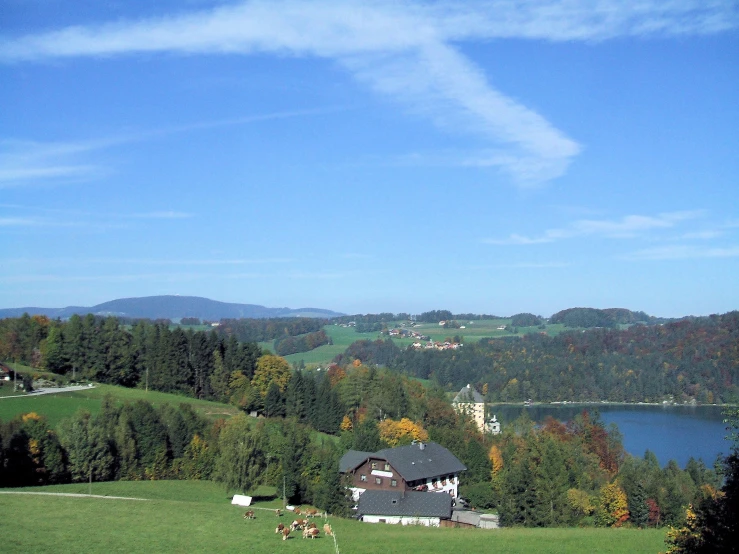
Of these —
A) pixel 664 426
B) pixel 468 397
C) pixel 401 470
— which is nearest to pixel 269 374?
pixel 401 470

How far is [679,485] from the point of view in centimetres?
4266

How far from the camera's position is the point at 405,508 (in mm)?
34688

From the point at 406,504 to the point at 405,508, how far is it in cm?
54

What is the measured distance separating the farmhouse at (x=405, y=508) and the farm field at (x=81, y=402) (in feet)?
69.2

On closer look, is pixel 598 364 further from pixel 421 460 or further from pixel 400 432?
pixel 421 460

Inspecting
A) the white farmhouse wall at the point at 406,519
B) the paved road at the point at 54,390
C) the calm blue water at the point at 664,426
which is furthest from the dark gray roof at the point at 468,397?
the white farmhouse wall at the point at 406,519

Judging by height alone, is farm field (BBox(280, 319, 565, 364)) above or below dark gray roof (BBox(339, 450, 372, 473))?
above

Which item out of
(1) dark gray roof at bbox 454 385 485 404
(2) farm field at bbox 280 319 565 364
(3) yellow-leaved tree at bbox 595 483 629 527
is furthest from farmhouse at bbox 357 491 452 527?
(2) farm field at bbox 280 319 565 364

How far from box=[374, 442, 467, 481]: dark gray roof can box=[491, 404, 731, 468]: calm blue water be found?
19.8 m

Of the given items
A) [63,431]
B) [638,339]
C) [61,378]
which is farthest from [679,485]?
[638,339]

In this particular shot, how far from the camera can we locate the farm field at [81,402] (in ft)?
150

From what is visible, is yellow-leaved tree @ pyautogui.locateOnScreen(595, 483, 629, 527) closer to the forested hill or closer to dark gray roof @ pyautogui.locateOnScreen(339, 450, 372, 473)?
dark gray roof @ pyautogui.locateOnScreen(339, 450, 372, 473)

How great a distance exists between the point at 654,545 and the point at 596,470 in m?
32.3

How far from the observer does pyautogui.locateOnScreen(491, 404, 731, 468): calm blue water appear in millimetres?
69188
